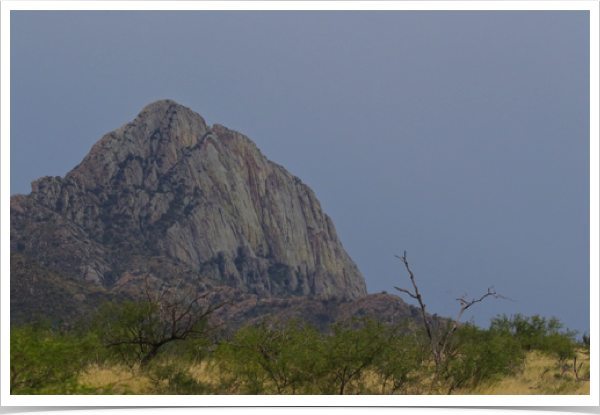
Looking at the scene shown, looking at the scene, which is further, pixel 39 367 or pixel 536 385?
pixel 536 385

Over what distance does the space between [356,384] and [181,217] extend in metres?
128

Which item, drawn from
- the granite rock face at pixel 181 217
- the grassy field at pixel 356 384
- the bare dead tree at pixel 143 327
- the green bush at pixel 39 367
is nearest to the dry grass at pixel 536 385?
the grassy field at pixel 356 384

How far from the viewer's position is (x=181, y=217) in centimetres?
13800

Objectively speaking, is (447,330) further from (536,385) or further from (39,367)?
(39,367)

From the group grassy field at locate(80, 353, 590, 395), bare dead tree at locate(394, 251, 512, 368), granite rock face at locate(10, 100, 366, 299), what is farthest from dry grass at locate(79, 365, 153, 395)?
granite rock face at locate(10, 100, 366, 299)

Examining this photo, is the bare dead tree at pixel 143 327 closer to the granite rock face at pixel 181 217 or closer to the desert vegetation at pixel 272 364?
the desert vegetation at pixel 272 364

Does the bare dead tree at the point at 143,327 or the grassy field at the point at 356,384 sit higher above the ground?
the bare dead tree at the point at 143,327

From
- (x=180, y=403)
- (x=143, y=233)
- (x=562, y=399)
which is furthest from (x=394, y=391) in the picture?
(x=143, y=233)

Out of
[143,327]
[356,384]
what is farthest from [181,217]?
[356,384]

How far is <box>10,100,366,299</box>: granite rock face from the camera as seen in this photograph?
369 ft

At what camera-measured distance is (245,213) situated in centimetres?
16138

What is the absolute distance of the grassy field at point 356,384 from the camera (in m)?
13.7

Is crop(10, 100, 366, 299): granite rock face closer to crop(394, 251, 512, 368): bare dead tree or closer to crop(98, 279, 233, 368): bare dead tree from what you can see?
crop(98, 279, 233, 368): bare dead tree

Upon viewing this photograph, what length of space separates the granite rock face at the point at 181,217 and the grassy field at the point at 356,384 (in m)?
89.1
